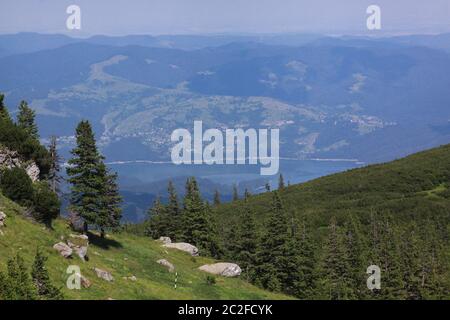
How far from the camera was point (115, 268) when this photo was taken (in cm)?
4309

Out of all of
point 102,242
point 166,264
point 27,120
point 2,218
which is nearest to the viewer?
point 2,218

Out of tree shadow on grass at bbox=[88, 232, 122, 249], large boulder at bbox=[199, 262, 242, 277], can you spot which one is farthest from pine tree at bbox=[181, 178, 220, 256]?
tree shadow on grass at bbox=[88, 232, 122, 249]

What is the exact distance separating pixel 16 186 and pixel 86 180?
7.60 m

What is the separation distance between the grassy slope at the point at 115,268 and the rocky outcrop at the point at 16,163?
4.64m

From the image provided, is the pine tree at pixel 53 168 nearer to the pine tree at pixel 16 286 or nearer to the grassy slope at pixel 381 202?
the pine tree at pixel 16 286

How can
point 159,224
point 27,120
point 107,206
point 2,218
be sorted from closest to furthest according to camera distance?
1. point 2,218
2. point 107,206
3. point 27,120
4. point 159,224

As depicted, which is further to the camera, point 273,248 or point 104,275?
point 273,248

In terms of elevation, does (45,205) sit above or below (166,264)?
above

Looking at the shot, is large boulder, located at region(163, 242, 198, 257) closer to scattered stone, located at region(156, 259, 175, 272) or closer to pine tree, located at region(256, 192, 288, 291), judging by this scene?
pine tree, located at region(256, 192, 288, 291)

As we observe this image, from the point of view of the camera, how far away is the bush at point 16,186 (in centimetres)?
4378

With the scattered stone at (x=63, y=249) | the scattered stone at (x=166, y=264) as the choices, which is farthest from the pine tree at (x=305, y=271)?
the scattered stone at (x=63, y=249)

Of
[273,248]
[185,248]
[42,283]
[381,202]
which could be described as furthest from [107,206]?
[381,202]

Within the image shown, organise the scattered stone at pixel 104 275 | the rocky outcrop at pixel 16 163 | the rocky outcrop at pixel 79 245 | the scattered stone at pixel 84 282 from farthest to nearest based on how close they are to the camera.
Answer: the rocky outcrop at pixel 16 163 → the rocky outcrop at pixel 79 245 → the scattered stone at pixel 104 275 → the scattered stone at pixel 84 282

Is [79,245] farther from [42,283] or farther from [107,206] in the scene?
[42,283]
